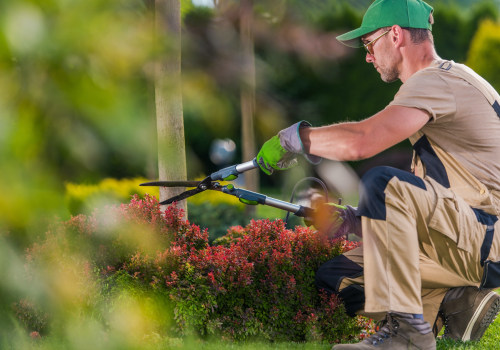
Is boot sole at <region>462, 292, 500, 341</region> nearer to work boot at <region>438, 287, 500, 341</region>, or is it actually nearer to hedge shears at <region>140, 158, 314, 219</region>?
work boot at <region>438, 287, 500, 341</region>

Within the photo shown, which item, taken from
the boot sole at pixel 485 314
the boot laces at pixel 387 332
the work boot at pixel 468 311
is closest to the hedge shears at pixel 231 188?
the boot laces at pixel 387 332

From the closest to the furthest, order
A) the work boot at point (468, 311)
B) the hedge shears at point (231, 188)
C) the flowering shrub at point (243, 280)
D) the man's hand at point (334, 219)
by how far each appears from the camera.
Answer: the hedge shears at point (231, 188) < the flowering shrub at point (243, 280) < the work boot at point (468, 311) < the man's hand at point (334, 219)

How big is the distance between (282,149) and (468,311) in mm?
1282

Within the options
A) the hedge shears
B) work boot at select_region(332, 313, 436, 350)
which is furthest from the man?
the hedge shears

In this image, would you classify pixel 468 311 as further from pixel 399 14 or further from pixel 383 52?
pixel 399 14

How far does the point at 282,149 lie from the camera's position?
2664mm

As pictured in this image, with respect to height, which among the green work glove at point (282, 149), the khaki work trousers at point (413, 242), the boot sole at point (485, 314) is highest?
the green work glove at point (282, 149)

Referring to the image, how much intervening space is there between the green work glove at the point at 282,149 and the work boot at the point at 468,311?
3.50ft

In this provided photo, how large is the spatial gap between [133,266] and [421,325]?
1359 millimetres

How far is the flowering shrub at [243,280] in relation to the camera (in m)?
2.85

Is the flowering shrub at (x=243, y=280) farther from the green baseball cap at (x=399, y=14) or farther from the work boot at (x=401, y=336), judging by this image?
the green baseball cap at (x=399, y=14)

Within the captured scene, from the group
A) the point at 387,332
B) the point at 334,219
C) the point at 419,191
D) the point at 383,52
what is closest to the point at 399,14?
the point at 383,52

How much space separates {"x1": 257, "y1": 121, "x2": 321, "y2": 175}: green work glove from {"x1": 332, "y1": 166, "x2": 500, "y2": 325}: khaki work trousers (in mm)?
369

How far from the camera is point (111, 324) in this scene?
62 cm
